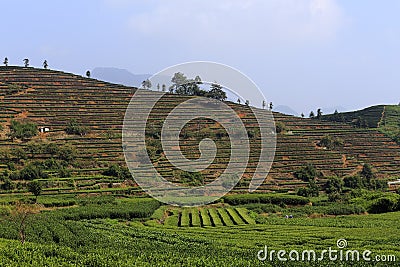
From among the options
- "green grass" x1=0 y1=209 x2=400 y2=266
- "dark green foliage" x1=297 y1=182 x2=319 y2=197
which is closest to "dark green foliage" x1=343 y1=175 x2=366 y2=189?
"dark green foliage" x1=297 y1=182 x2=319 y2=197

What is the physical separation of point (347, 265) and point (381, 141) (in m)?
67.6

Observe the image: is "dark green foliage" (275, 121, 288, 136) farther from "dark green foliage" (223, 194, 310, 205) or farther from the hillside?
"dark green foliage" (223, 194, 310, 205)

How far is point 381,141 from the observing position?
82.2 m

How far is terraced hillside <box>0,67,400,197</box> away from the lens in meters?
57.6

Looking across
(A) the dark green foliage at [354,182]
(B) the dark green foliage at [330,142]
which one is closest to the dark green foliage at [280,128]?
(B) the dark green foliage at [330,142]

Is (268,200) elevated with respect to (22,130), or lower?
lower

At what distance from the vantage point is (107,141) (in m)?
69.1

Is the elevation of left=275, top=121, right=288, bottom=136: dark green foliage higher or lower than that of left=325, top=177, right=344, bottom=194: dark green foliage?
higher

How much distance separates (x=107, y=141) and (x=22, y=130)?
11.9m

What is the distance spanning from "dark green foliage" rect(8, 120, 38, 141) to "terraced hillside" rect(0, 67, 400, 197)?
796mm

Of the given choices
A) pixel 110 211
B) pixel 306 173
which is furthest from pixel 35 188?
pixel 306 173

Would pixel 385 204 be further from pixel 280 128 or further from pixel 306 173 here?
pixel 280 128

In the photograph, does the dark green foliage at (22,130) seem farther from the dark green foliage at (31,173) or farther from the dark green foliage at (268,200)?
the dark green foliage at (268,200)

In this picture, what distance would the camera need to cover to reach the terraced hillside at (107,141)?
189 ft
